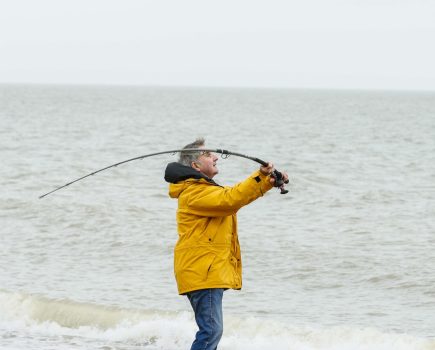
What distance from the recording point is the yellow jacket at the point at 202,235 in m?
5.16

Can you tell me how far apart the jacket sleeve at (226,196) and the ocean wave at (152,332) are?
3156 mm

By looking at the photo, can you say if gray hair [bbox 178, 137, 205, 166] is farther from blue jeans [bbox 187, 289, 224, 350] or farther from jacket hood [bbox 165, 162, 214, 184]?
blue jeans [bbox 187, 289, 224, 350]

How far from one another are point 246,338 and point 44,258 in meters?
4.67

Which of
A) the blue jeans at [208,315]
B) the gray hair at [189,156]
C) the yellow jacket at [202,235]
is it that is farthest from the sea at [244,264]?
the gray hair at [189,156]

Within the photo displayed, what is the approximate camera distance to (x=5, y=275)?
11070mm

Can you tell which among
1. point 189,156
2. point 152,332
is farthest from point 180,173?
point 152,332

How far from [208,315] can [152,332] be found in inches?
131

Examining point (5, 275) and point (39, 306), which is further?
point (5, 275)

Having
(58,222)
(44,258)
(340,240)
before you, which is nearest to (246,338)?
(44,258)

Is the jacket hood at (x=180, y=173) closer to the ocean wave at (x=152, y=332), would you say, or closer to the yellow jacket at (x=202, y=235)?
the yellow jacket at (x=202, y=235)

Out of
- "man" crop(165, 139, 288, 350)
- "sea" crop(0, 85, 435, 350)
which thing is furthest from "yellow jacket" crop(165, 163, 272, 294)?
"sea" crop(0, 85, 435, 350)

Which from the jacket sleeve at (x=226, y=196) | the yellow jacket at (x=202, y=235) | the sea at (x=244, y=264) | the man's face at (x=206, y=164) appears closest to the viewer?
the jacket sleeve at (x=226, y=196)

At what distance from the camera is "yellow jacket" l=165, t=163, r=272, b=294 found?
516cm

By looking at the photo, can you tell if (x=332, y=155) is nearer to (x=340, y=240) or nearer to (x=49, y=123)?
(x=340, y=240)
